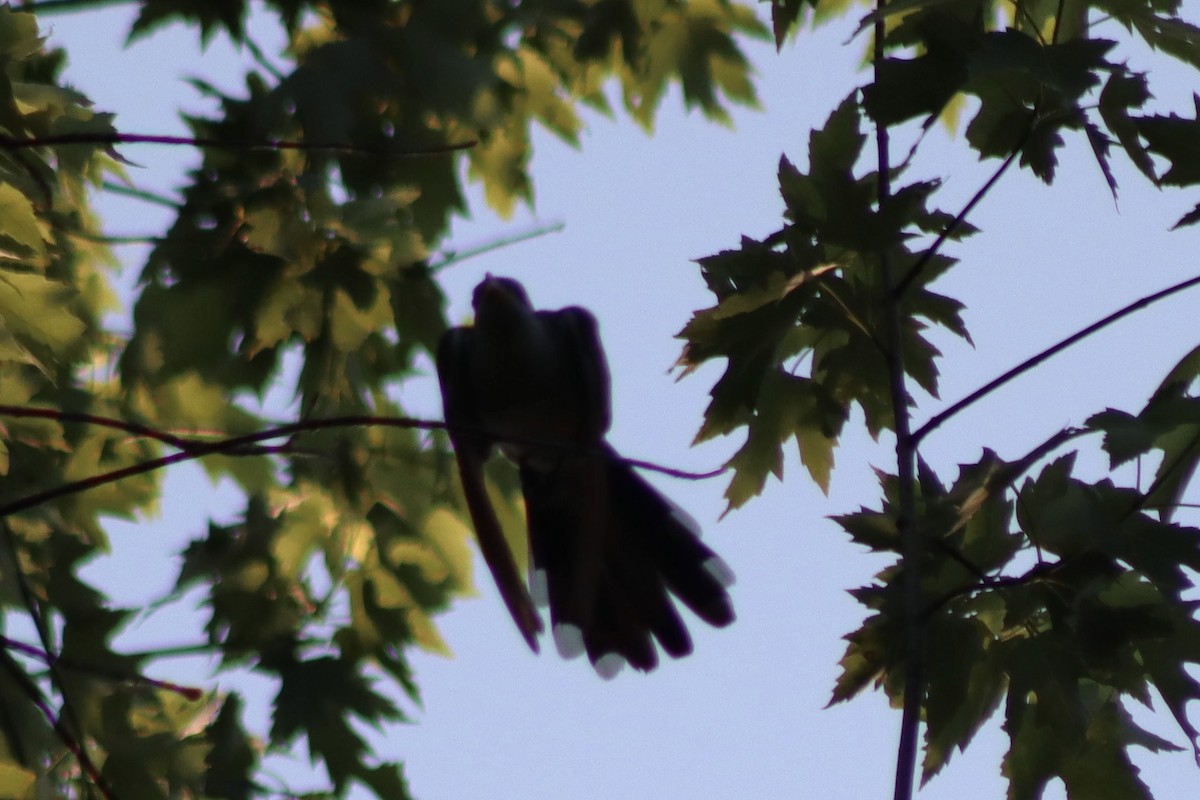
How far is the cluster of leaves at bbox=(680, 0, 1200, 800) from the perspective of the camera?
2.39 meters

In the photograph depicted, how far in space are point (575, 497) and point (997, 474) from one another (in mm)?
2381

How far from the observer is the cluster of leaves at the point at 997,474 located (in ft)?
7.86

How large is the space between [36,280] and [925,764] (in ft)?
7.33

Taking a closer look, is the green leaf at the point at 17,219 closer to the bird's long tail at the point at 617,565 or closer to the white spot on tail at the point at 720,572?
the bird's long tail at the point at 617,565

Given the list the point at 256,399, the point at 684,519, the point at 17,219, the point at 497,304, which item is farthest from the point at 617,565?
the point at 17,219

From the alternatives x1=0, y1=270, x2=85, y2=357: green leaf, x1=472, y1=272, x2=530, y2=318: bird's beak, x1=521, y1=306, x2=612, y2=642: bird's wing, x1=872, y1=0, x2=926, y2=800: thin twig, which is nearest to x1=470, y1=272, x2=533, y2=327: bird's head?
x1=472, y1=272, x2=530, y2=318: bird's beak

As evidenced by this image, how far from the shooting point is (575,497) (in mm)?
4695

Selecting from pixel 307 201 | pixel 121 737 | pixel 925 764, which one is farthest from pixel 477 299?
pixel 925 764

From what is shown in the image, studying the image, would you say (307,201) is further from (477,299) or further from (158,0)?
(477,299)

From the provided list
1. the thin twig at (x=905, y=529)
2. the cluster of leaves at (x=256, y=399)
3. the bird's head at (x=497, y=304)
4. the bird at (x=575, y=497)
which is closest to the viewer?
the thin twig at (x=905, y=529)

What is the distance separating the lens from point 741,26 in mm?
4602

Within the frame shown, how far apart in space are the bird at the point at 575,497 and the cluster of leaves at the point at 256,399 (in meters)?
0.36

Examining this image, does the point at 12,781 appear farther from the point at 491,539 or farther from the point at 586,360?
the point at 586,360

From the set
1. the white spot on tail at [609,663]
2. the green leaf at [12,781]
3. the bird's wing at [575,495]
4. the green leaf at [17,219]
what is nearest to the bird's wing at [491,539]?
the bird's wing at [575,495]
